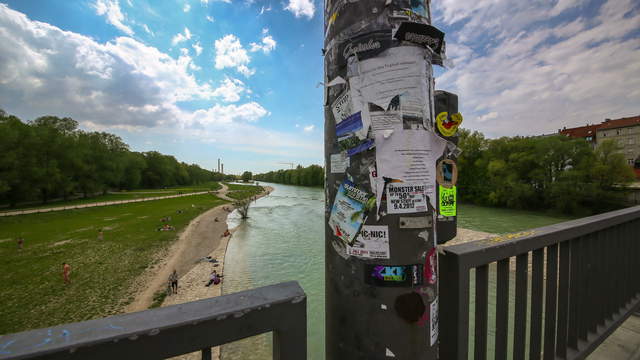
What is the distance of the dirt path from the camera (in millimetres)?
14122

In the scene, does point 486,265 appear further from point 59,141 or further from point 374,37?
point 59,141

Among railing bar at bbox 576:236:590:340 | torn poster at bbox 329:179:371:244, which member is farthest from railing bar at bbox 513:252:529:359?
torn poster at bbox 329:179:371:244

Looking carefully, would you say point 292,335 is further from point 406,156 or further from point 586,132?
point 586,132

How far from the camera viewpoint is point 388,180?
112cm

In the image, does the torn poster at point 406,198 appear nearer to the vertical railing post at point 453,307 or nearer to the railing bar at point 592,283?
the vertical railing post at point 453,307

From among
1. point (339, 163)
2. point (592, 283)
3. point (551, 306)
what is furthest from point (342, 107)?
point (592, 283)

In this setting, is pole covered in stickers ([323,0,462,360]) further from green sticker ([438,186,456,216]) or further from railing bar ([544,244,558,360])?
railing bar ([544,244,558,360])

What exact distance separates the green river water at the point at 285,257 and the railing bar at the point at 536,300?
944cm

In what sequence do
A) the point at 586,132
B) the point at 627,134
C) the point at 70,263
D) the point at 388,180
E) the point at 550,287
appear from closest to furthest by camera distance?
1. the point at 388,180
2. the point at 550,287
3. the point at 70,263
4. the point at 627,134
5. the point at 586,132

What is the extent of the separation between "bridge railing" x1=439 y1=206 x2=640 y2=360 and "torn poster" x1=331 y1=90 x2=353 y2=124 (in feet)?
3.04

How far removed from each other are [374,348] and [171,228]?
113 ft

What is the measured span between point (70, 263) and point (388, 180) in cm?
2595

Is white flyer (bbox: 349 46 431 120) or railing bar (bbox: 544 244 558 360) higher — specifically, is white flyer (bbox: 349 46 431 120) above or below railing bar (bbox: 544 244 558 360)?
above

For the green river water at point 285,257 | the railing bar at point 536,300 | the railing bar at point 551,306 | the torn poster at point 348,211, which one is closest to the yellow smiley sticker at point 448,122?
the torn poster at point 348,211
